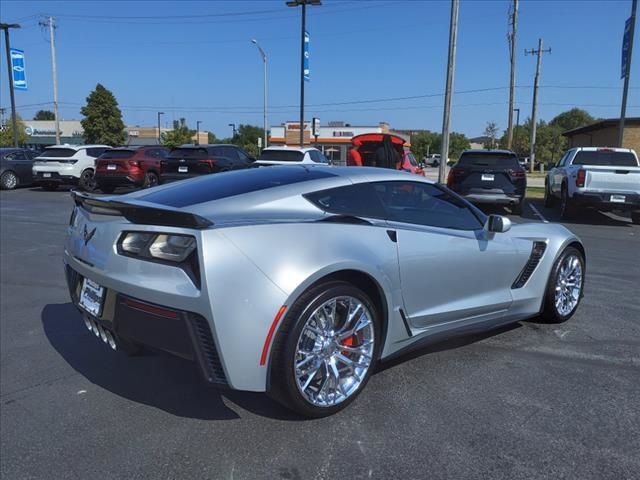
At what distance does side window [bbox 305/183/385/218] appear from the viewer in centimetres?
309

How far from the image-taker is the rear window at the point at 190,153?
15391mm

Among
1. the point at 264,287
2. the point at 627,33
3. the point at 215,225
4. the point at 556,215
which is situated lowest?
the point at 556,215

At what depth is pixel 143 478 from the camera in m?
2.47

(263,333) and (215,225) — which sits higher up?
(215,225)

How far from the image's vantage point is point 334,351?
2.96m

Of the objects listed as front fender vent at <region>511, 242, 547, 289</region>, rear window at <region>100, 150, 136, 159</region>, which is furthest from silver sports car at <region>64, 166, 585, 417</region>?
rear window at <region>100, 150, 136, 159</region>

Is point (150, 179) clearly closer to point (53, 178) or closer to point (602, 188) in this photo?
point (53, 178)

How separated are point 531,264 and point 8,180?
2000 cm

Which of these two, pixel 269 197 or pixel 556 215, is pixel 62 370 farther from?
pixel 556 215

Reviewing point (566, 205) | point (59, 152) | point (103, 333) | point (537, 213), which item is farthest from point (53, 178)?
point (103, 333)

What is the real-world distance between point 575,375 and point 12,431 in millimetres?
3575

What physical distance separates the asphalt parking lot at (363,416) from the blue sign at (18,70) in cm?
3003

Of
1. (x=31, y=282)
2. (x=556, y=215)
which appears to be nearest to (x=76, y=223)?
(x=31, y=282)

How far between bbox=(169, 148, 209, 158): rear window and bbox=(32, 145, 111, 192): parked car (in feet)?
13.3
